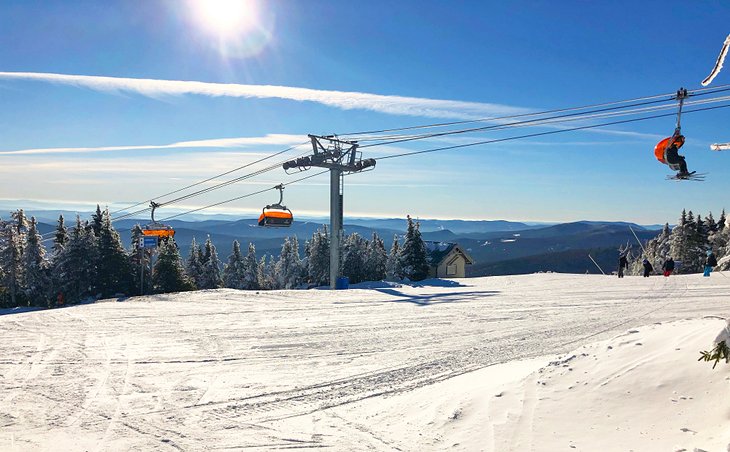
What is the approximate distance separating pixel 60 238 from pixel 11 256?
7.76 metres

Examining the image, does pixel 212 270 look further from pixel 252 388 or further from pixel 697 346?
pixel 697 346

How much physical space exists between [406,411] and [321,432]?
1.45 metres

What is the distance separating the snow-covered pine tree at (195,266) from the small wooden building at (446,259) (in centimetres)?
2930

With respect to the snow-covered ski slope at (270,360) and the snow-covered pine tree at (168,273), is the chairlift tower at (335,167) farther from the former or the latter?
the snow-covered pine tree at (168,273)

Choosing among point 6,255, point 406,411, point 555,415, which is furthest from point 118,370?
point 6,255

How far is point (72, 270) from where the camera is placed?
3950 centimetres

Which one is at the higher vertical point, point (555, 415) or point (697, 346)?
point (697, 346)

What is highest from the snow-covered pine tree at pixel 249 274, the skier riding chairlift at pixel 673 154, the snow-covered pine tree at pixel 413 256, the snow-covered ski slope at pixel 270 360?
the skier riding chairlift at pixel 673 154

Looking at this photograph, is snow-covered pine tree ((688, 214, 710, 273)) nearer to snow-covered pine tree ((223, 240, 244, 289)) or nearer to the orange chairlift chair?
the orange chairlift chair

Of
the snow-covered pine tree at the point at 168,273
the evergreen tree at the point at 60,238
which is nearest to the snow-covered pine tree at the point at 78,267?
the evergreen tree at the point at 60,238

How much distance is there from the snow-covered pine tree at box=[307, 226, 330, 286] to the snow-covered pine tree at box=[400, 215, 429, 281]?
2036 cm

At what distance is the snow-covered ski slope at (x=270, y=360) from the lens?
6.71 m

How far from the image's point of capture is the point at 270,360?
10.6 metres

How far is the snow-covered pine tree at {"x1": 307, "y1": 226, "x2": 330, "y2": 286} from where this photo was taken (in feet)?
224
